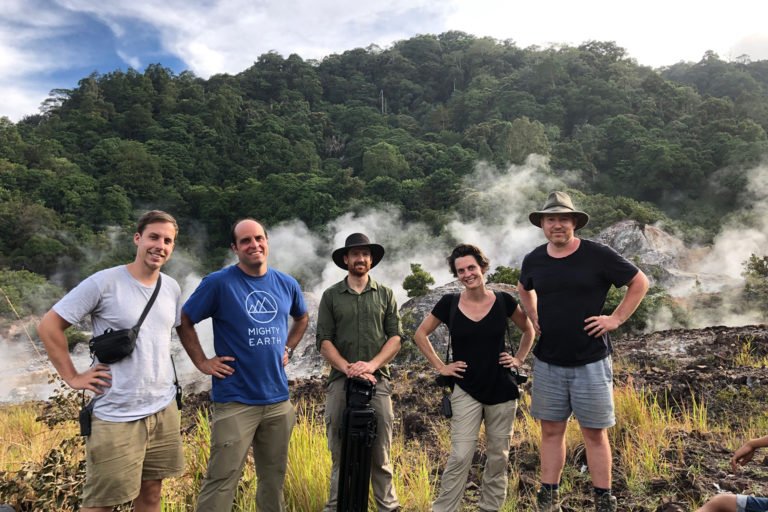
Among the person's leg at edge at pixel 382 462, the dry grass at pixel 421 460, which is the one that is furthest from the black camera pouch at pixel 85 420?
the person's leg at edge at pixel 382 462

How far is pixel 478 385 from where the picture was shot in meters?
2.77

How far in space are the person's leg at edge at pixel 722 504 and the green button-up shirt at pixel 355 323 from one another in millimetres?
1665

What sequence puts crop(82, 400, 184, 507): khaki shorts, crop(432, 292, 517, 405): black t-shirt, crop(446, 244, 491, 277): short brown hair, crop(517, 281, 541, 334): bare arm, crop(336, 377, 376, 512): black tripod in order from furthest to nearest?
crop(517, 281, 541, 334): bare arm < crop(446, 244, 491, 277): short brown hair < crop(432, 292, 517, 405): black t-shirt < crop(336, 377, 376, 512): black tripod < crop(82, 400, 184, 507): khaki shorts

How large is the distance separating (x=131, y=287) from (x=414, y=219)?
25.9 m

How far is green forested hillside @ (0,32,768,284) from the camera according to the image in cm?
2742

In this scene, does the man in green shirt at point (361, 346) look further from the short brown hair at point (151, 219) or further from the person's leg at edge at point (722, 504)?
the person's leg at edge at point (722, 504)

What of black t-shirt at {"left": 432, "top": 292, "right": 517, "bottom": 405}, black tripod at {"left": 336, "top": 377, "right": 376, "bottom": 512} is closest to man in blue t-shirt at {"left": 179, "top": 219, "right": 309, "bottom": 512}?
black tripod at {"left": 336, "top": 377, "right": 376, "bottom": 512}

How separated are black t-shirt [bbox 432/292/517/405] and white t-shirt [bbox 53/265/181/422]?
1.46 meters

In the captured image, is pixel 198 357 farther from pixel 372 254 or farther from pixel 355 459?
pixel 372 254

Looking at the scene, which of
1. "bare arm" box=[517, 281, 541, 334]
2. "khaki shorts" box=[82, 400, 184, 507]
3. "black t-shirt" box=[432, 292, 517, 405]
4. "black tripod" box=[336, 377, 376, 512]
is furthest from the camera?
"bare arm" box=[517, 281, 541, 334]

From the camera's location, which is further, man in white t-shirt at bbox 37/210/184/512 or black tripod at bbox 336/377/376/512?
black tripod at bbox 336/377/376/512

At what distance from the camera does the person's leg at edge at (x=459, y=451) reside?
2.70 metres

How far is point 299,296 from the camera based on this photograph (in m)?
2.93

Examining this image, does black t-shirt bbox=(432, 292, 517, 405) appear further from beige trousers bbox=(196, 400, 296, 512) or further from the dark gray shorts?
beige trousers bbox=(196, 400, 296, 512)
